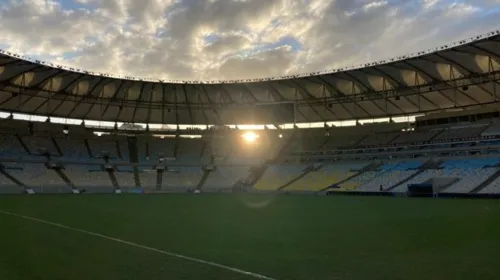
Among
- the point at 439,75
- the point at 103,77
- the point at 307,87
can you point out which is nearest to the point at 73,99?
the point at 103,77

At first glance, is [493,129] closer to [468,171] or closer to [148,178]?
[468,171]

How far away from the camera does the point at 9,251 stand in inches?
360

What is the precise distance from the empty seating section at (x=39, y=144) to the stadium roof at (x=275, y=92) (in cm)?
342

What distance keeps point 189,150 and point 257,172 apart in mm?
11300

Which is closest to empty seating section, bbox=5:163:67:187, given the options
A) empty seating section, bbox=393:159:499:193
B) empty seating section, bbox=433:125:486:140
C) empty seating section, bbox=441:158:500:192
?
empty seating section, bbox=393:159:499:193

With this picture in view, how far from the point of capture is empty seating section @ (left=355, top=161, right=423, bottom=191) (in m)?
39.7

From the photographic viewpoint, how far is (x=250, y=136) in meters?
59.2

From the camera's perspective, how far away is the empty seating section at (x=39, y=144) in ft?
161

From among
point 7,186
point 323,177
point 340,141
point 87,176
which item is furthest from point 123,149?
point 340,141

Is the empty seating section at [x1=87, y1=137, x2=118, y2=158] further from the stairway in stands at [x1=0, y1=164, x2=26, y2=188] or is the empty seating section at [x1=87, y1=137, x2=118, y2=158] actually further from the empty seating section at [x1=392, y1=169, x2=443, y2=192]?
the empty seating section at [x1=392, y1=169, x2=443, y2=192]

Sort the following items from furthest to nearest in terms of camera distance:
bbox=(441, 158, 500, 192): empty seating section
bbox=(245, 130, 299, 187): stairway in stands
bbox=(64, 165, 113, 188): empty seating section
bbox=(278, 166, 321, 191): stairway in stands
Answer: bbox=(245, 130, 299, 187): stairway in stands, bbox=(64, 165, 113, 188): empty seating section, bbox=(278, 166, 321, 191): stairway in stands, bbox=(441, 158, 500, 192): empty seating section

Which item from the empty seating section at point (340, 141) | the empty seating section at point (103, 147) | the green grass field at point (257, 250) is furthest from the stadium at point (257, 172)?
the empty seating section at point (340, 141)

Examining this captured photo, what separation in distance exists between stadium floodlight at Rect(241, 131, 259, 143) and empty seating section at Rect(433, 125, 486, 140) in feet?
81.1

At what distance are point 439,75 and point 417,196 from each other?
12229 millimetres
